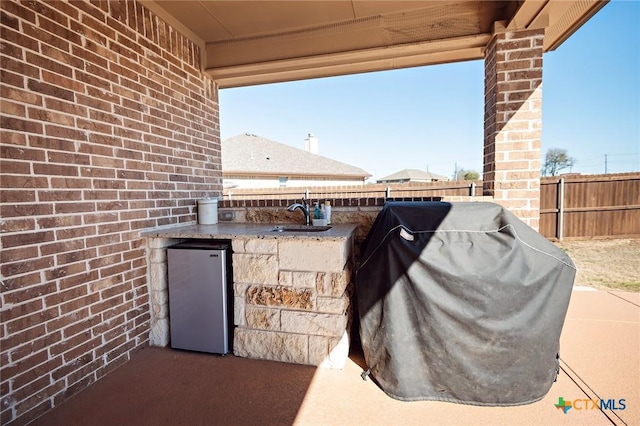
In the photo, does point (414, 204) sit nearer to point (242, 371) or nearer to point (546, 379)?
point (546, 379)

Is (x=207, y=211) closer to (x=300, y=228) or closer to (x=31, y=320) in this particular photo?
(x=300, y=228)

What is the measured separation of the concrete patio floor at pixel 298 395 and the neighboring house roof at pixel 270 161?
9.33 m

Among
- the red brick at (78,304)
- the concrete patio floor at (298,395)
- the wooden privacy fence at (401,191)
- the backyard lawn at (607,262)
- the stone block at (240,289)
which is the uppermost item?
the wooden privacy fence at (401,191)

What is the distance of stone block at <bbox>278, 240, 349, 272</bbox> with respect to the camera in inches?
78.2

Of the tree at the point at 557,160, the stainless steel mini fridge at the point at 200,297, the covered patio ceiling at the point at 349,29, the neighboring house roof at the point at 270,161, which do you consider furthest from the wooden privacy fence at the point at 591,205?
the tree at the point at 557,160

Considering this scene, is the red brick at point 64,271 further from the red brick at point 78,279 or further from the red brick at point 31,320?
the red brick at point 31,320

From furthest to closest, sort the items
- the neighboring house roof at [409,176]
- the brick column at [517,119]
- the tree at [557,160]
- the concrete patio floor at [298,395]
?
the neighboring house roof at [409,176]
the tree at [557,160]
the brick column at [517,119]
the concrete patio floor at [298,395]

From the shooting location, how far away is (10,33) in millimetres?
1455

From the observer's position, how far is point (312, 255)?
2.03 metres

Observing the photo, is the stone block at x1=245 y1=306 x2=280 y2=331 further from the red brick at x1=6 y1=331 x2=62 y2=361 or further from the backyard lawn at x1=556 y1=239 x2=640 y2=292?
the backyard lawn at x1=556 y1=239 x2=640 y2=292

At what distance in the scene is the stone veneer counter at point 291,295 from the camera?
202 centimetres

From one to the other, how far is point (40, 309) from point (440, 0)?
3.62 meters


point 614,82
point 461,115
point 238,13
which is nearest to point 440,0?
point 238,13

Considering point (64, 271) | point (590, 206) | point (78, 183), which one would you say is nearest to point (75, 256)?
point (64, 271)
